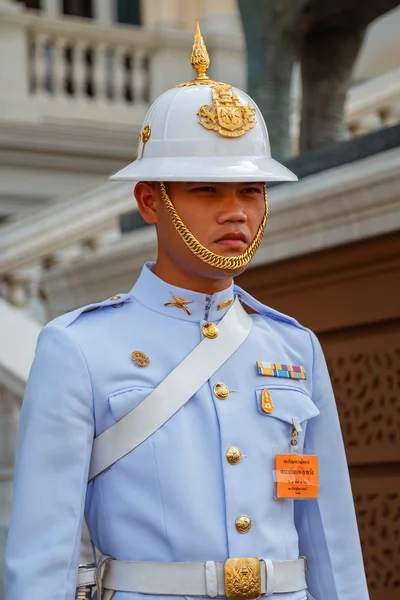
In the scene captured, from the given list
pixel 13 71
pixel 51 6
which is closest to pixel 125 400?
pixel 13 71

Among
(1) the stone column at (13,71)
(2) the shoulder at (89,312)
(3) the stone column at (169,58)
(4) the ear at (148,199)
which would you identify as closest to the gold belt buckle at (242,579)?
(2) the shoulder at (89,312)

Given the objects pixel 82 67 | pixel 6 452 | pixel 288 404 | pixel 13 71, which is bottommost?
pixel 288 404

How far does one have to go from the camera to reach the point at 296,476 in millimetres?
2607

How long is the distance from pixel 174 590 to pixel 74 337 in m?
0.46

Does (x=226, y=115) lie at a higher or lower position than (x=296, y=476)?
higher

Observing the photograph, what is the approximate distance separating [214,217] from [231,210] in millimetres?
33

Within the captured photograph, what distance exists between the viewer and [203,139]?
261cm

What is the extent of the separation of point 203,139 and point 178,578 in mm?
746

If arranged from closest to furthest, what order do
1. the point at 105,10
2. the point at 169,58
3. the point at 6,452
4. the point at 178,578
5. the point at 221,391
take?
the point at 178,578
the point at 221,391
the point at 6,452
the point at 169,58
the point at 105,10

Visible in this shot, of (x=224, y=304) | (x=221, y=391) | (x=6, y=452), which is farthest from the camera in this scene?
(x=6, y=452)

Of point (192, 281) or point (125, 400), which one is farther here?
point (192, 281)

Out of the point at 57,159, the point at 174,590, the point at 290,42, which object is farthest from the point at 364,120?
the point at 174,590

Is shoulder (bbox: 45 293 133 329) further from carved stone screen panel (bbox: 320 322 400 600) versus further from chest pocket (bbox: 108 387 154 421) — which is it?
carved stone screen panel (bbox: 320 322 400 600)

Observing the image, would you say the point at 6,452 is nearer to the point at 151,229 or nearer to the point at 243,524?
the point at 151,229
